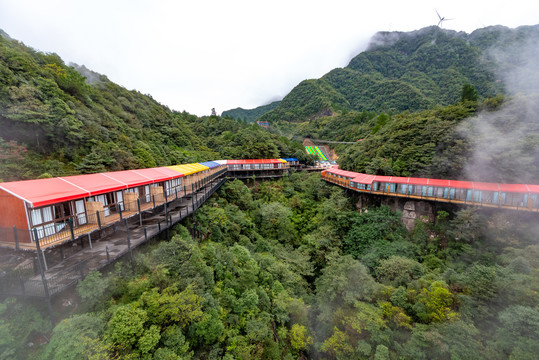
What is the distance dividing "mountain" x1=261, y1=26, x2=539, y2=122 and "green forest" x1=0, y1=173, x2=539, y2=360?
61956 mm

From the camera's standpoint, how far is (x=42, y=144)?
Answer: 16.2 m

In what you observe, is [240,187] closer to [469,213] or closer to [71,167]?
[71,167]

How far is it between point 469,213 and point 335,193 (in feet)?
42.1

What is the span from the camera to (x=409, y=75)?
94.2 m

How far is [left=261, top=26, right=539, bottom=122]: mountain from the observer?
66.2 metres

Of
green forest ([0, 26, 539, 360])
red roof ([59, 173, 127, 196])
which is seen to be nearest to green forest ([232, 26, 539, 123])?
green forest ([0, 26, 539, 360])

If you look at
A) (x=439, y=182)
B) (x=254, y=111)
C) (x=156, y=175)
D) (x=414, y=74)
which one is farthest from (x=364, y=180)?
(x=254, y=111)

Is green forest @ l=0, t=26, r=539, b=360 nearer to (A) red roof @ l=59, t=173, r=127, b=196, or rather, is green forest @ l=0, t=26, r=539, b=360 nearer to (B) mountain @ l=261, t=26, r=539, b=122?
(A) red roof @ l=59, t=173, r=127, b=196

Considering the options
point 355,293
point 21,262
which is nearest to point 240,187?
point 355,293

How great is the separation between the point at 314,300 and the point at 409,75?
117 m

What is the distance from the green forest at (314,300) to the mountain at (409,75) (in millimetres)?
61956

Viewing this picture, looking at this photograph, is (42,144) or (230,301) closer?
(230,301)

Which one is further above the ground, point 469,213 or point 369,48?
point 369,48

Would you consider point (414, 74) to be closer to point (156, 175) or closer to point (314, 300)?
point (314, 300)
